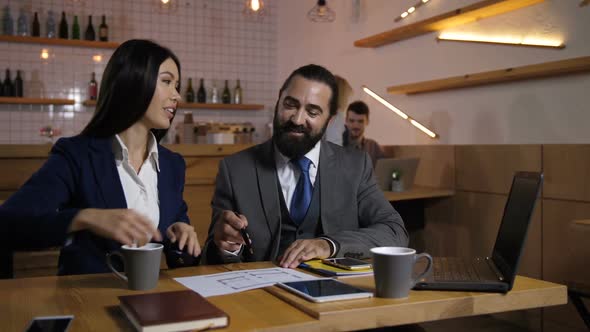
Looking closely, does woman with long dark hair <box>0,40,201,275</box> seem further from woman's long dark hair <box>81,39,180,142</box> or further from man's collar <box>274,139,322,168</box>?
man's collar <box>274,139,322,168</box>

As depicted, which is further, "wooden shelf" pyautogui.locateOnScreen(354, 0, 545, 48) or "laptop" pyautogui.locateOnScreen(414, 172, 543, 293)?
"wooden shelf" pyautogui.locateOnScreen(354, 0, 545, 48)

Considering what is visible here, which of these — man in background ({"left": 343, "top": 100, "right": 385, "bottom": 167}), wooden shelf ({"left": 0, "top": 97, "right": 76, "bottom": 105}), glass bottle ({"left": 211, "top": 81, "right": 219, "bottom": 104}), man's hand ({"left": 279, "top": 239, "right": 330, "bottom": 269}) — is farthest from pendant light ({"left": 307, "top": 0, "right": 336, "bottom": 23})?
man's hand ({"left": 279, "top": 239, "right": 330, "bottom": 269})

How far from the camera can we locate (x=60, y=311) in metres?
1.01

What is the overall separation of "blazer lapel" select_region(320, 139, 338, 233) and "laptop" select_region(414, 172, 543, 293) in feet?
1.48

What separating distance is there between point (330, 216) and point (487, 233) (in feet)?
6.89

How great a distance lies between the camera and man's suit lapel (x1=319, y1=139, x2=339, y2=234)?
1.81m

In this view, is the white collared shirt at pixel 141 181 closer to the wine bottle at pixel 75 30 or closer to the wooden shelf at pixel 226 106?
the wooden shelf at pixel 226 106

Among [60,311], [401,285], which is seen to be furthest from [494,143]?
[60,311]

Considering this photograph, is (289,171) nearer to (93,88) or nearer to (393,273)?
(393,273)

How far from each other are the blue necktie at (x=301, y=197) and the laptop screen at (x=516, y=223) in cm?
64

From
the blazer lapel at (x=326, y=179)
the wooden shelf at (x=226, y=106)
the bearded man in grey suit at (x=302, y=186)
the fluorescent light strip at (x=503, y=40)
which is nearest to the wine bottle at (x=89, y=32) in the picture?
the wooden shelf at (x=226, y=106)

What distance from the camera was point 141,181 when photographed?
164 centimetres

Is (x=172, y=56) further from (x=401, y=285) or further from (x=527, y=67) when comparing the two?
(x=527, y=67)

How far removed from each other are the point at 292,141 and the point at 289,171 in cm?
10
